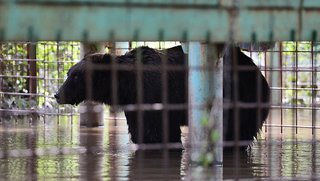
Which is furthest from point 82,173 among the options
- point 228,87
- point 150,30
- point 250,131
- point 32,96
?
point 32,96

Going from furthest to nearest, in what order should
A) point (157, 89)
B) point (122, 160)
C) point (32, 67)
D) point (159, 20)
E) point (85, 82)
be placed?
point (32, 67) → point (85, 82) → point (157, 89) → point (122, 160) → point (159, 20)

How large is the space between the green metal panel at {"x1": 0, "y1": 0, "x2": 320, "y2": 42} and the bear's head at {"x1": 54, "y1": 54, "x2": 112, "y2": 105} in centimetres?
600

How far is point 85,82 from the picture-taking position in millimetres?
10438

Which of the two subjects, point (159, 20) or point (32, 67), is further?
point (32, 67)

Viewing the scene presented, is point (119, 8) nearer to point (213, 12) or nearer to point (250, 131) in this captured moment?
point (213, 12)

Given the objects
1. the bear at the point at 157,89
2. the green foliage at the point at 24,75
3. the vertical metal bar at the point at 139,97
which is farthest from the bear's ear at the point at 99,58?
the green foliage at the point at 24,75

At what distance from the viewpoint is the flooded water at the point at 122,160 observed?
296 inches

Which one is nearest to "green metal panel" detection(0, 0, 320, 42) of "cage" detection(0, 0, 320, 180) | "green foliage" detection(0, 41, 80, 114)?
"cage" detection(0, 0, 320, 180)

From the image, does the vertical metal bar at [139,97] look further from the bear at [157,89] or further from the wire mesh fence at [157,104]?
the bear at [157,89]

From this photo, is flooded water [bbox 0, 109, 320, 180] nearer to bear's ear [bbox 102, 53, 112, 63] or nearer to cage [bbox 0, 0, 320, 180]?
cage [bbox 0, 0, 320, 180]

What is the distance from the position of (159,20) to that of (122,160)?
5.11 meters

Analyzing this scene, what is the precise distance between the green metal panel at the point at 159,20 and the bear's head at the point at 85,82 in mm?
6004

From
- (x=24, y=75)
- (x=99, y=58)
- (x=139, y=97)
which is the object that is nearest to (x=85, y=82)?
(x=99, y=58)

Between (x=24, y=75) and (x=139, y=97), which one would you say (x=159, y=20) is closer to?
(x=139, y=97)
